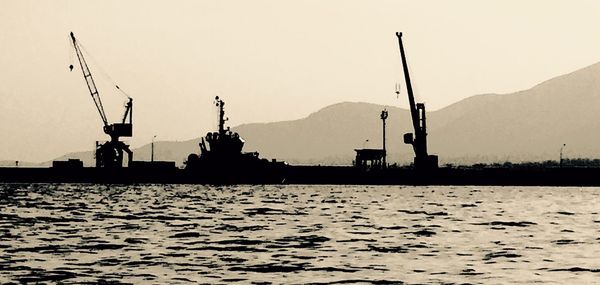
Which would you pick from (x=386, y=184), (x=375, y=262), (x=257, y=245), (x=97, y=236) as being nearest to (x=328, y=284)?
(x=375, y=262)

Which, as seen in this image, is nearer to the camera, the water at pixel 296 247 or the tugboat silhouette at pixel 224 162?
the water at pixel 296 247

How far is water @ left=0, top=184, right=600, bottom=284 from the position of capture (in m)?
37.7

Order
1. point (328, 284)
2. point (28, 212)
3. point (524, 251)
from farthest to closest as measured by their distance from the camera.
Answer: point (28, 212) → point (524, 251) → point (328, 284)

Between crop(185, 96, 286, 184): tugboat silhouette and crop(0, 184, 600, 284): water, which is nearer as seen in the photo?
crop(0, 184, 600, 284): water

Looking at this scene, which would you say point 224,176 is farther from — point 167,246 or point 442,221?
point 167,246

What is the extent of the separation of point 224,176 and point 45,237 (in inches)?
4817

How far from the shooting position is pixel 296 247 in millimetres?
49281

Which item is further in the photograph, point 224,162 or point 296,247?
point 224,162

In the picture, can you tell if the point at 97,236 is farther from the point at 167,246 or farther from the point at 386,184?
the point at 386,184

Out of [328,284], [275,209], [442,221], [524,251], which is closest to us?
[328,284]

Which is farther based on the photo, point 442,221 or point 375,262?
point 442,221

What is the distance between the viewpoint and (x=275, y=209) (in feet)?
294

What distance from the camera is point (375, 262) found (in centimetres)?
4259

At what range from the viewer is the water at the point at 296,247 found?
124 feet
